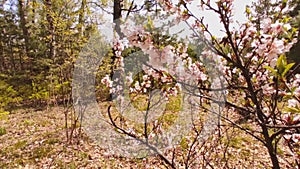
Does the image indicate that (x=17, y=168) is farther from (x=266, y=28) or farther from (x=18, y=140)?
(x=266, y=28)

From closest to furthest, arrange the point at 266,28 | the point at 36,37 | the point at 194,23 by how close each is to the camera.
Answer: the point at 266,28 < the point at 194,23 < the point at 36,37

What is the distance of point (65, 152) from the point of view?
347 centimetres

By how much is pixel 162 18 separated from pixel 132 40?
14.4ft

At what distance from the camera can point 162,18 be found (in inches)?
210

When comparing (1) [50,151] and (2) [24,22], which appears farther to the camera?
(2) [24,22]

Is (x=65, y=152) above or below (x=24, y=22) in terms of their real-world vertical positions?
below

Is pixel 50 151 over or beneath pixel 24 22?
beneath

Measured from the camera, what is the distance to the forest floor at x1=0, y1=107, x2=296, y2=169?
313 cm

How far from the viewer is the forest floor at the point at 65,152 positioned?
3.13 metres

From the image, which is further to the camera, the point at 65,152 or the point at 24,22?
the point at 24,22

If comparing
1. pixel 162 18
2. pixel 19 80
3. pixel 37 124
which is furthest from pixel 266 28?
pixel 19 80

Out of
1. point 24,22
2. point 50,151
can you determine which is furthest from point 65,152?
point 24,22

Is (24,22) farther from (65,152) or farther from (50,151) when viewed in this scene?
(65,152)

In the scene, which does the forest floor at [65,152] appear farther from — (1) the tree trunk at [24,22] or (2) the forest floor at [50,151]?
(1) the tree trunk at [24,22]
